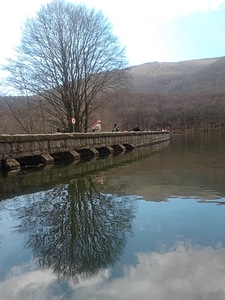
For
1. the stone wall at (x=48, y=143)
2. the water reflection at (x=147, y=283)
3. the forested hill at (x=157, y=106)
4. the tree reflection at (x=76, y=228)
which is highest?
the forested hill at (x=157, y=106)

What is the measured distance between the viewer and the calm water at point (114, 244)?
2.28 meters

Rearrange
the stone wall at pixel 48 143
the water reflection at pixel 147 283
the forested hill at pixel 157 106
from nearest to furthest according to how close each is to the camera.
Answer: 1. the water reflection at pixel 147 283
2. the stone wall at pixel 48 143
3. the forested hill at pixel 157 106

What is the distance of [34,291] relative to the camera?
2.29 metres

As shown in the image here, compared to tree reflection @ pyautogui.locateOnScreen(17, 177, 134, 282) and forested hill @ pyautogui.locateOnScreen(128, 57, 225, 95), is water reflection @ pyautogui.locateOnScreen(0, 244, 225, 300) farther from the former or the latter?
forested hill @ pyautogui.locateOnScreen(128, 57, 225, 95)

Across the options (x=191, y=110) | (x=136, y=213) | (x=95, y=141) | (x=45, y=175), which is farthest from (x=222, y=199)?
(x=191, y=110)

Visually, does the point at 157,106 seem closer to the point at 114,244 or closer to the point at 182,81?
the point at 182,81

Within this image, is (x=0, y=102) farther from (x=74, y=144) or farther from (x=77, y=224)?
(x=77, y=224)

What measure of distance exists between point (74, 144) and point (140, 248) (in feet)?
36.7

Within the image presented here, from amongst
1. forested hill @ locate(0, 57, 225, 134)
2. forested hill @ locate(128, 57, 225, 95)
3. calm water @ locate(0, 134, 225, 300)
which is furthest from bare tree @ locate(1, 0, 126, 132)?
forested hill @ locate(128, 57, 225, 95)

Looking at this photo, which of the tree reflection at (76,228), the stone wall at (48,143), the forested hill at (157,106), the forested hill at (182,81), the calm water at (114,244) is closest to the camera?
the calm water at (114,244)

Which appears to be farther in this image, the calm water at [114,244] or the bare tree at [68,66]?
the bare tree at [68,66]

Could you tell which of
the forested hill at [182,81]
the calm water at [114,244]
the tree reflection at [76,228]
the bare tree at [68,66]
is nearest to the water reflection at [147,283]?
the calm water at [114,244]

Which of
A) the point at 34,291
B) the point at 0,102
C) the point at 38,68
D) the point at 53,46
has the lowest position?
the point at 34,291

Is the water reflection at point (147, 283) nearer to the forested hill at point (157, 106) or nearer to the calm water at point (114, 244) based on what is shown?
the calm water at point (114, 244)
